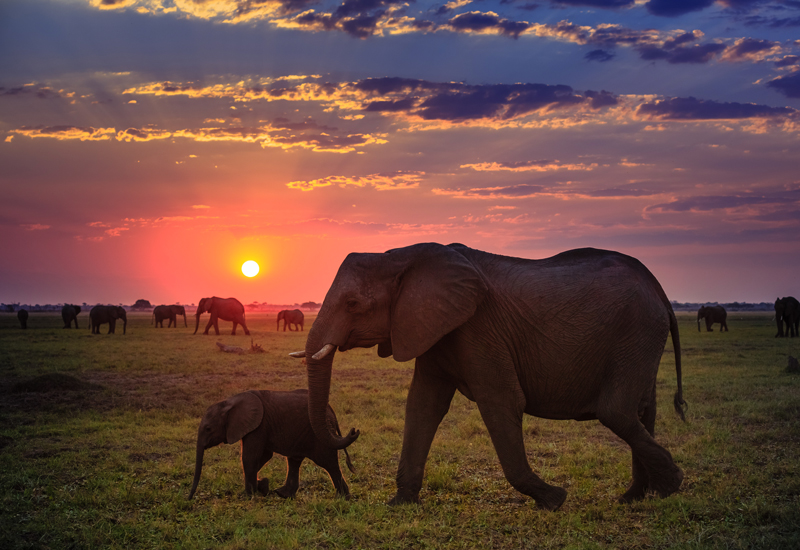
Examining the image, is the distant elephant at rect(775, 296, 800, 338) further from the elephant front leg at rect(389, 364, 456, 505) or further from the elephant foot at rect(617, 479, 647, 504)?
the elephant front leg at rect(389, 364, 456, 505)

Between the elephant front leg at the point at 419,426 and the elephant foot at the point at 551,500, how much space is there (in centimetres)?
145

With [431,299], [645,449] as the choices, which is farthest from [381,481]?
[645,449]

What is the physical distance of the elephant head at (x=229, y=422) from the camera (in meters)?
7.99

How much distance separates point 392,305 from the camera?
7324mm

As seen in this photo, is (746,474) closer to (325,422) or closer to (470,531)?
(470,531)

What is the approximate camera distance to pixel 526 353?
7.42 metres

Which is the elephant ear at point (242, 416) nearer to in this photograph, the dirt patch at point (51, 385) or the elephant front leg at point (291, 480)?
the elephant front leg at point (291, 480)

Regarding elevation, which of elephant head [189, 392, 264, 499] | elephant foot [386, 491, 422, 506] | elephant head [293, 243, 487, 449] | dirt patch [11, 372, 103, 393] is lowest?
elephant foot [386, 491, 422, 506]

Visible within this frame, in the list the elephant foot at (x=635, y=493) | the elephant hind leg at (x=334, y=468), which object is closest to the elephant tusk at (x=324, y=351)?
the elephant hind leg at (x=334, y=468)

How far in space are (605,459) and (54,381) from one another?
45.0 ft

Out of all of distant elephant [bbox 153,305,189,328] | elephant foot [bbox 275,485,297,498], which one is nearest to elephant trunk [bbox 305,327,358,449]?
elephant foot [bbox 275,485,297,498]

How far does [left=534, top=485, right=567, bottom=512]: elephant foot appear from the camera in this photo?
7.21 m

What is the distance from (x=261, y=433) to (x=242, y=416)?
0.33 metres

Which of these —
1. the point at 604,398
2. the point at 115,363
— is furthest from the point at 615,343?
the point at 115,363
